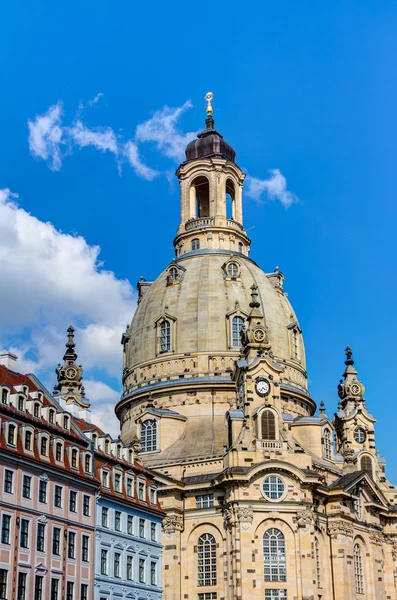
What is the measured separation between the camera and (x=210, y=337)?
104625mm

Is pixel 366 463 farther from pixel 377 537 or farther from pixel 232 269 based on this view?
pixel 232 269

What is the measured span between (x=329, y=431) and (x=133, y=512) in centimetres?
3816

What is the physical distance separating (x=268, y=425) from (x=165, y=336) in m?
19.6

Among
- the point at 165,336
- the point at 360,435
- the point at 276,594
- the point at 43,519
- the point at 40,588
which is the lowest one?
the point at 40,588

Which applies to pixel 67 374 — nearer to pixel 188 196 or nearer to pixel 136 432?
pixel 136 432

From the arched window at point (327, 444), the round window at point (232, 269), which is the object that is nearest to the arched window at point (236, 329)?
the round window at point (232, 269)

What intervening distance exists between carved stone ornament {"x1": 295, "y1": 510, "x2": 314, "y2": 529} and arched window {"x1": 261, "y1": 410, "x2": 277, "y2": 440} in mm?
7601

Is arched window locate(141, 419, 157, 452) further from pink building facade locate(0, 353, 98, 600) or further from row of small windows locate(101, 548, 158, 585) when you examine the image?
pink building facade locate(0, 353, 98, 600)

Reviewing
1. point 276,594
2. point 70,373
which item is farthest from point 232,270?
point 276,594

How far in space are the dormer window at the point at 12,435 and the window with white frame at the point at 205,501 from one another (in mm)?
37122

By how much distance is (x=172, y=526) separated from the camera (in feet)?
300

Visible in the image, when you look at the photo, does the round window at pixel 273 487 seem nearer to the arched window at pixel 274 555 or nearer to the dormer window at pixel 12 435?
the arched window at pixel 274 555

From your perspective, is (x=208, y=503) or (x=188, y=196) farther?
(x=188, y=196)

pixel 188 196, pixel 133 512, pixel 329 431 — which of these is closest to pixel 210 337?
pixel 329 431
